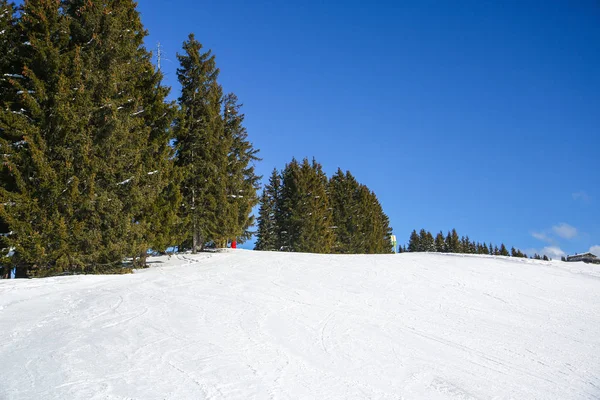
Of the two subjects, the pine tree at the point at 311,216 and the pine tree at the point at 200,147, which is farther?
the pine tree at the point at 311,216

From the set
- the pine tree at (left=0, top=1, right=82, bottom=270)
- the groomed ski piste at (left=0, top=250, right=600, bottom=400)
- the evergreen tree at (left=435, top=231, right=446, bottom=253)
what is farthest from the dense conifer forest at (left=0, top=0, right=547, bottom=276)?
the evergreen tree at (left=435, top=231, right=446, bottom=253)

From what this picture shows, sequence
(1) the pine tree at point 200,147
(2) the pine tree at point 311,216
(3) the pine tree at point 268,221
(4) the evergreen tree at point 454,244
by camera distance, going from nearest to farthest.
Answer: (1) the pine tree at point 200,147 < (2) the pine tree at point 311,216 < (3) the pine tree at point 268,221 < (4) the evergreen tree at point 454,244

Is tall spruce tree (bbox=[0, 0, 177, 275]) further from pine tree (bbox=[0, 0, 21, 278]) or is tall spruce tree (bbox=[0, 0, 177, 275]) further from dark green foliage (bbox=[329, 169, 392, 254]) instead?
dark green foliage (bbox=[329, 169, 392, 254])

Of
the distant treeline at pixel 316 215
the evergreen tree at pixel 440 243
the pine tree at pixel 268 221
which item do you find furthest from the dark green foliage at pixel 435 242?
the pine tree at pixel 268 221

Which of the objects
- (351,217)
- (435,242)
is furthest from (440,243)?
(351,217)

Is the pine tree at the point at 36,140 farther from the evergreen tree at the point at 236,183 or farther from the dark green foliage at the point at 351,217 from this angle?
the dark green foliage at the point at 351,217

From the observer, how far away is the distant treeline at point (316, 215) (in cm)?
3850

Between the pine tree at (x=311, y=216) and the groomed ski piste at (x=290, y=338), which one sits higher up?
the pine tree at (x=311, y=216)

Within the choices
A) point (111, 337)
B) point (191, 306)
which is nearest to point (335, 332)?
point (191, 306)

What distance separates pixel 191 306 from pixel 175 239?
9279 millimetres

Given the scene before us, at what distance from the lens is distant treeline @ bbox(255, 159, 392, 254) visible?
126ft

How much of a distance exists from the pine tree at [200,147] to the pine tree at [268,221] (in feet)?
72.9

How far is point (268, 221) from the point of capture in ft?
156

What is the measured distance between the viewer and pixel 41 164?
1267 centimetres
